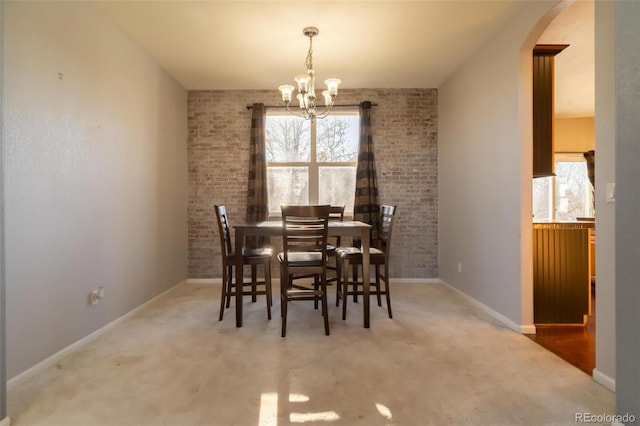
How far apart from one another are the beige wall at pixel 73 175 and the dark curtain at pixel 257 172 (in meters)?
1.22

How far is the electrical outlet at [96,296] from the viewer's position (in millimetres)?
2607

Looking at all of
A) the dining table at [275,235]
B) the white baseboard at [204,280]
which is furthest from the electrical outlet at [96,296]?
the white baseboard at [204,280]

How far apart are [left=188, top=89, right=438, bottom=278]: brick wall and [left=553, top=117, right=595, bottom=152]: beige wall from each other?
278 cm

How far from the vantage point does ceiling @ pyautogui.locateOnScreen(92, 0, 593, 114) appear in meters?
2.76

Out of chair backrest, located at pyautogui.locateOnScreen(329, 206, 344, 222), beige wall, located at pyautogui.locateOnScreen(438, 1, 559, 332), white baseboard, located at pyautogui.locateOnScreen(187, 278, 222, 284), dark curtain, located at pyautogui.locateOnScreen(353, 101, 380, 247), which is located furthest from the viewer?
white baseboard, located at pyautogui.locateOnScreen(187, 278, 222, 284)

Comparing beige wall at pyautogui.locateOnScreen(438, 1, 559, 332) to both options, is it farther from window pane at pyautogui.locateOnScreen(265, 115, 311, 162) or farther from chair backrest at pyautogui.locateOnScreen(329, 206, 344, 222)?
Result: window pane at pyautogui.locateOnScreen(265, 115, 311, 162)

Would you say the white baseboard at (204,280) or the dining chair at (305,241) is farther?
the white baseboard at (204,280)

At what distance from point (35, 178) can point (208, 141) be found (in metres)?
2.76

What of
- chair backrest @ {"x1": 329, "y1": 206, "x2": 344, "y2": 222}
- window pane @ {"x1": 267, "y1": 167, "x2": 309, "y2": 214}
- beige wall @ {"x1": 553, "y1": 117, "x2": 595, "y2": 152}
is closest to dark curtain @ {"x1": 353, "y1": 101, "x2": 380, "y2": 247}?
chair backrest @ {"x1": 329, "y1": 206, "x2": 344, "y2": 222}

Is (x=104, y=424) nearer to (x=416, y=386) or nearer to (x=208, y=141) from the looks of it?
(x=416, y=386)

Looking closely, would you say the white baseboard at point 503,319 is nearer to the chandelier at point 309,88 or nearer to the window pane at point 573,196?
the chandelier at point 309,88

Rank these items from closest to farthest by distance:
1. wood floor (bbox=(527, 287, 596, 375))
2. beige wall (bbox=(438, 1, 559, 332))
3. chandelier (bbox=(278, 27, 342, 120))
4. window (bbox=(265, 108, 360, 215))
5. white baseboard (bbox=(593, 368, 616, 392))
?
white baseboard (bbox=(593, 368, 616, 392)) → wood floor (bbox=(527, 287, 596, 375)) → beige wall (bbox=(438, 1, 559, 332)) → chandelier (bbox=(278, 27, 342, 120)) → window (bbox=(265, 108, 360, 215))

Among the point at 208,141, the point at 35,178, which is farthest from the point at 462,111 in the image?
the point at 35,178

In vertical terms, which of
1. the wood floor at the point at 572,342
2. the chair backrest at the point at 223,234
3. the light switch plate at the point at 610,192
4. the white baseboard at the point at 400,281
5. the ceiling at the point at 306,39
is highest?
the ceiling at the point at 306,39
